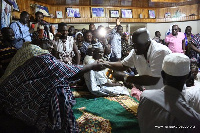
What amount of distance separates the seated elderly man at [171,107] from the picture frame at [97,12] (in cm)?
923

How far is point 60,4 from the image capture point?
31.8ft

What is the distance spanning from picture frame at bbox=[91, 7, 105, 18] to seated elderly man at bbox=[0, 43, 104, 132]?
8645 mm

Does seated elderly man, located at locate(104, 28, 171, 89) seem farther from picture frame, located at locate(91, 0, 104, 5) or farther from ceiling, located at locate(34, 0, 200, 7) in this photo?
picture frame, located at locate(91, 0, 104, 5)

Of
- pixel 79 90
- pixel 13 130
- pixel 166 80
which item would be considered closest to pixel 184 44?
pixel 79 90

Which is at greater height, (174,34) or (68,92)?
(174,34)

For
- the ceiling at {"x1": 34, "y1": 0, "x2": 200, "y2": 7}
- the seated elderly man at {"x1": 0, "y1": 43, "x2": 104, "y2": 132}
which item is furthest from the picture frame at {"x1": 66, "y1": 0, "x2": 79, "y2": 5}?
the seated elderly man at {"x1": 0, "y1": 43, "x2": 104, "y2": 132}

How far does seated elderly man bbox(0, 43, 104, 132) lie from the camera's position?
188cm

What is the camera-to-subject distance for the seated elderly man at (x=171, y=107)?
1.33 m

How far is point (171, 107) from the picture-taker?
1350 mm

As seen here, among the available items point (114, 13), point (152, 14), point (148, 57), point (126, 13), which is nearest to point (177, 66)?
point (148, 57)

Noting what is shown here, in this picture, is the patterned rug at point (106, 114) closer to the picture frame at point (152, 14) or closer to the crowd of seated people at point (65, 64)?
the crowd of seated people at point (65, 64)

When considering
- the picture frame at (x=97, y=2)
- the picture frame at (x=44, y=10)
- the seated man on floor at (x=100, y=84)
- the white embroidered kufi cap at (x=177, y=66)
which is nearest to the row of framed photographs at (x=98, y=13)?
the picture frame at (x=97, y=2)

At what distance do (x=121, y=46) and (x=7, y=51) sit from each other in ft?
14.0

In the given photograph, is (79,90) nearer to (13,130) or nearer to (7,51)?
(7,51)
